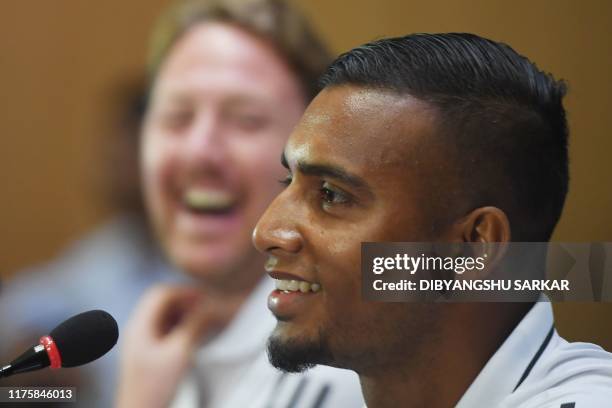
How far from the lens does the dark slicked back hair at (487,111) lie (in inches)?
68.2

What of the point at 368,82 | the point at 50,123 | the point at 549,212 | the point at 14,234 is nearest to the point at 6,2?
the point at 50,123

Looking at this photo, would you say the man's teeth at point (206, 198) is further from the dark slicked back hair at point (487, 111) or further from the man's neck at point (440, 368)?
the man's neck at point (440, 368)

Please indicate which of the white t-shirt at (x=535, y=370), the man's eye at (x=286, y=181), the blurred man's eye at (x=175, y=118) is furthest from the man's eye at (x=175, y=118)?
the white t-shirt at (x=535, y=370)

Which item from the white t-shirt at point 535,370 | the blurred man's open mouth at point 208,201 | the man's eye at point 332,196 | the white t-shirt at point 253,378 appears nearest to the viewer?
the white t-shirt at point 535,370

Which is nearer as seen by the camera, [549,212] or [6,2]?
[549,212]

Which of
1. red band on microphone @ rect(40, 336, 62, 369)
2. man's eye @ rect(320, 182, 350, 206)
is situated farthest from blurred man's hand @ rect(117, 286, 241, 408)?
red band on microphone @ rect(40, 336, 62, 369)

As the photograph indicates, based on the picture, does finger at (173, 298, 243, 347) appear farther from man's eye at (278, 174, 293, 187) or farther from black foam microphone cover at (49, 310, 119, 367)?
black foam microphone cover at (49, 310, 119, 367)

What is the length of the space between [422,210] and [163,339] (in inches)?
31.3

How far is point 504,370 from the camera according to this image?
1.77 meters

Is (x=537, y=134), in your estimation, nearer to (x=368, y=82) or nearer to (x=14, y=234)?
(x=368, y=82)

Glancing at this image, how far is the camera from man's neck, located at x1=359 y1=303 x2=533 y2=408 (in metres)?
1.80

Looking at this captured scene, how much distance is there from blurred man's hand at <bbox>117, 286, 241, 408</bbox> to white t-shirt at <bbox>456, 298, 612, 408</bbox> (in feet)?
2.26

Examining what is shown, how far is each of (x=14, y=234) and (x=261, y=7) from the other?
2.67 ft

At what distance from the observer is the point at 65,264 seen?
226 centimetres
